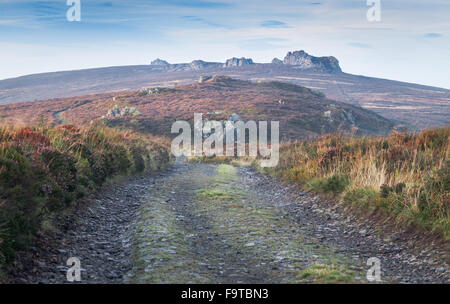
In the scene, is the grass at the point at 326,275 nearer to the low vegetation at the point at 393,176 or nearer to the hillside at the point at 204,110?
the low vegetation at the point at 393,176

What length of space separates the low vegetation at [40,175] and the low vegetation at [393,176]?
8.11 metres

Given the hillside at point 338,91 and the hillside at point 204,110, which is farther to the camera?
the hillside at point 338,91

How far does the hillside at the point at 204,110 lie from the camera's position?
55625 mm

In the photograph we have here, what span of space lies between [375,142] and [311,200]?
16.8 ft

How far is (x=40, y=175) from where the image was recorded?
763 centimetres

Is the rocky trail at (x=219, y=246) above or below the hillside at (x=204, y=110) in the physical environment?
below

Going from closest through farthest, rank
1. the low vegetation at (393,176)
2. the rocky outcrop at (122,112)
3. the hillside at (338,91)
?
the low vegetation at (393,176) < the rocky outcrop at (122,112) < the hillside at (338,91)

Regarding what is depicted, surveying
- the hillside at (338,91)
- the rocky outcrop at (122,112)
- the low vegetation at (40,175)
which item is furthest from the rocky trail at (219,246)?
the hillside at (338,91)

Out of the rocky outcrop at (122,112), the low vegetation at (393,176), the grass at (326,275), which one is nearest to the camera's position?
the grass at (326,275)

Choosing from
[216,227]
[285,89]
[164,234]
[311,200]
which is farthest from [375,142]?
[285,89]

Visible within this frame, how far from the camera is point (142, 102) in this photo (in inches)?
2842

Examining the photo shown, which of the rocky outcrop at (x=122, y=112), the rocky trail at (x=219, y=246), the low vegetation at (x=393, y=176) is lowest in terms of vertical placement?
the rocky trail at (x=219, y=246)

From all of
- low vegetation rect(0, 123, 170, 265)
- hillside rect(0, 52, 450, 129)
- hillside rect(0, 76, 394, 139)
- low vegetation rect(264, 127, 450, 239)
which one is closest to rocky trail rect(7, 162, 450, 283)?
low vegetation rect(0, 123, 170, 265)

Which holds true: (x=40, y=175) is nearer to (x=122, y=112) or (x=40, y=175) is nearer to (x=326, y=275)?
(x=326, y=275)
